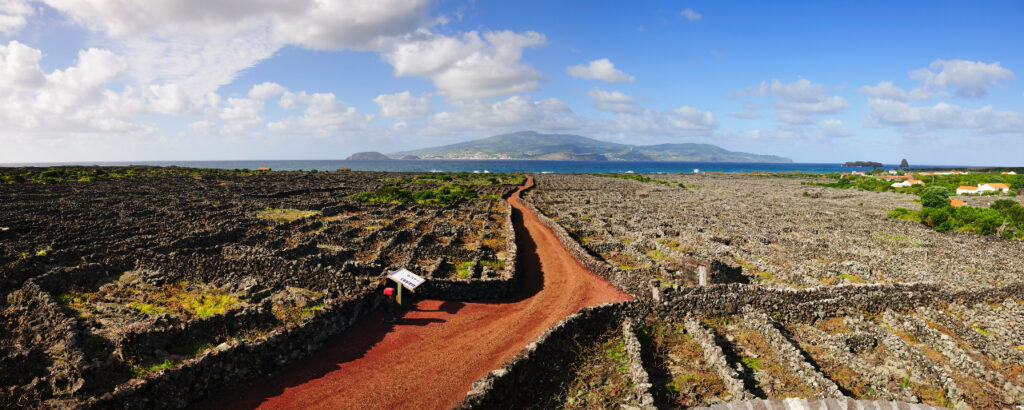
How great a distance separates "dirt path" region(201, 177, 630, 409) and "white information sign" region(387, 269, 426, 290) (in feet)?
4.81

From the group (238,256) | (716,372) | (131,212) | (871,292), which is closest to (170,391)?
(238,256)

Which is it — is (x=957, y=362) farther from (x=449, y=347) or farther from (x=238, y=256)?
(x=238, y=256)

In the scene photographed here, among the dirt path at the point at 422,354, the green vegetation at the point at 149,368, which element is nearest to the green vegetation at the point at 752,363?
the dirt path at the point at 422,354

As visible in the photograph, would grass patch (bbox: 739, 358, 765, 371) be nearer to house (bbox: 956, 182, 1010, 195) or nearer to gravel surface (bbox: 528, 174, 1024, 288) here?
gravel surface (bbox: 528, 174, 1024, 288)

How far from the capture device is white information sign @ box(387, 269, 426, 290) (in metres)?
18.2

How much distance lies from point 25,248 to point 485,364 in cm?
2986

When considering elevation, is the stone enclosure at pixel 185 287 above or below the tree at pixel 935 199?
below

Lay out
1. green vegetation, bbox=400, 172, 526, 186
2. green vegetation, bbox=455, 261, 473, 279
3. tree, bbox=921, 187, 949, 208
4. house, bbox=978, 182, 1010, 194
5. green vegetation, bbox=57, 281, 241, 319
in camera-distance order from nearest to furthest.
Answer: green vegetation, bbox=57, 281, 241, 319 → green vegetation, bbox=455, 261, 473, 279 → tree, bbox=921, 187, 949, 208 → house, bbox=978, 182, 1010, 194 → green vegetation, bbox=400, 172, 526, 186

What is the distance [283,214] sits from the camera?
4256 centimetres

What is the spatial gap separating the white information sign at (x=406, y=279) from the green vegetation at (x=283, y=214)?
2536 cm

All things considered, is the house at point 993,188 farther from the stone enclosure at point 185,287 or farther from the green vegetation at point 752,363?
the green vegetation at point 752,363

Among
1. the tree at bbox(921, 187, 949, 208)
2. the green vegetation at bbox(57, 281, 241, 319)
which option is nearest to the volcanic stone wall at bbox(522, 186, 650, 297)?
the green vegetation at bbox(57, 281, 241, 319)

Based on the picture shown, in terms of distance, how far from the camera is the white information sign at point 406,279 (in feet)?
59.8

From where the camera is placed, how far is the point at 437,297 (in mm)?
20484
